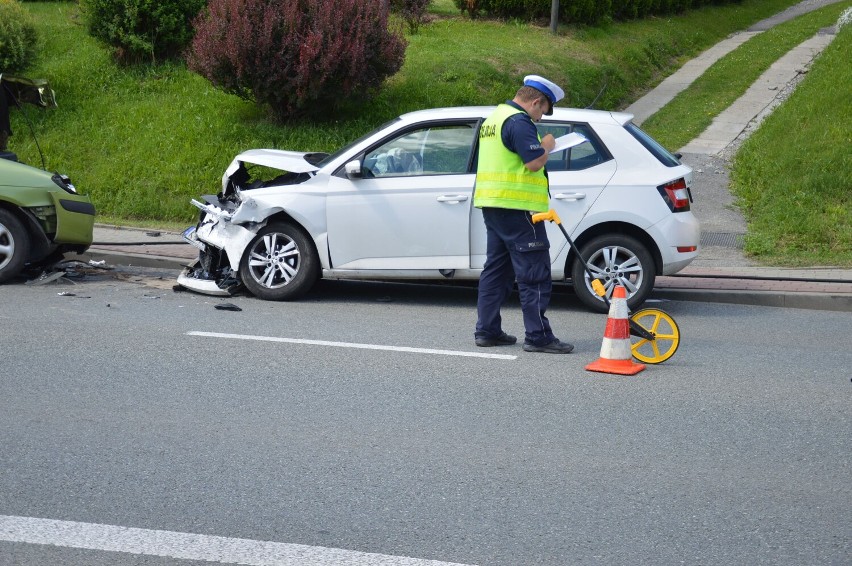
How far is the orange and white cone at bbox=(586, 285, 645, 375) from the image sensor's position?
280 inches

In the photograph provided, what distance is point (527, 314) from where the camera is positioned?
7621 mm

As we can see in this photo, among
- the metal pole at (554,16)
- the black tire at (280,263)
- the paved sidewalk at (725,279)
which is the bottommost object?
the paved sidewalk at (725,279)

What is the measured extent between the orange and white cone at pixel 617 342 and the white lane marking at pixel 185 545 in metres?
3.21

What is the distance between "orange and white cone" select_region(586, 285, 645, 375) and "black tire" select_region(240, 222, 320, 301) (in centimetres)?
306

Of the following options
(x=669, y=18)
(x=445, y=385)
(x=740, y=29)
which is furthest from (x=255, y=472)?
(x=740, y=29)

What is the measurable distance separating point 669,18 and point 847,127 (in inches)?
435

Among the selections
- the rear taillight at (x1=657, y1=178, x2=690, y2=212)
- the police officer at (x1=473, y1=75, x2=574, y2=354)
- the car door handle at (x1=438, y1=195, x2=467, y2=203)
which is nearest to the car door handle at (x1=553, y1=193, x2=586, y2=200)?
the rear taillight at (x1=657, y1=178, x2=690, y2=212)

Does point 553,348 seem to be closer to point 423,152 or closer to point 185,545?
point 423,152

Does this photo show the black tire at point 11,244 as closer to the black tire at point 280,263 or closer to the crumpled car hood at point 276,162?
the crumpled car hood at point 276,162

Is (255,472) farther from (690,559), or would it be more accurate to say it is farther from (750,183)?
(750,183)

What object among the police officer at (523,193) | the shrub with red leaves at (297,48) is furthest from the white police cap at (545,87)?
the shrub with red leaves at (297,48)

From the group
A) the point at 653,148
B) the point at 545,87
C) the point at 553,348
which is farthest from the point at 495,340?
the point at 653,148

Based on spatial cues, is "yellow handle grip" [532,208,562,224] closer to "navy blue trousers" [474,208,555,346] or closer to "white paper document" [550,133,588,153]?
"navy blue trousers" [474,208,555,346]

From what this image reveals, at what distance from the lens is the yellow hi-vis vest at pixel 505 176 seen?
7.46 m
